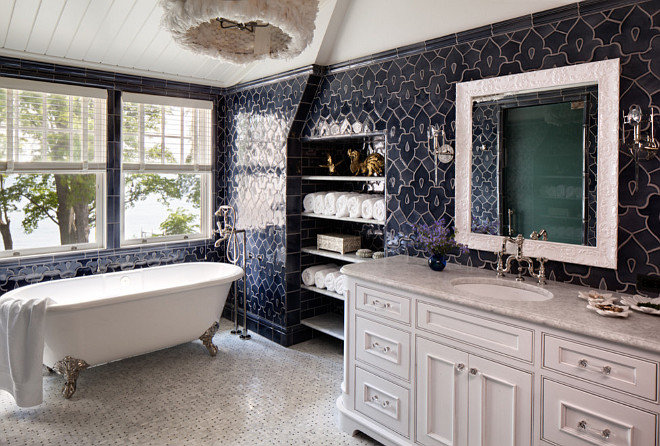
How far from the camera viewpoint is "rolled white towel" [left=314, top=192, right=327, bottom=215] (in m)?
4.19

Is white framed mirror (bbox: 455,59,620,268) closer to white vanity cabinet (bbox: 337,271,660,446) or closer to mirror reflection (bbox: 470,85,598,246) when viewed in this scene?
mirror reflection (bbox: 470,85,598,246)

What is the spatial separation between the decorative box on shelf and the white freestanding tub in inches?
32.2

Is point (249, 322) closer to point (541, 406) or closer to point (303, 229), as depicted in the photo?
point (303, 229)

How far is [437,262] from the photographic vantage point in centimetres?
290

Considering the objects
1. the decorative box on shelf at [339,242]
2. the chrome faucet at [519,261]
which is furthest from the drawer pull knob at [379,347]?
the decorative box on shelf at [339,242]

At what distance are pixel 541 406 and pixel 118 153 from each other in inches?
159

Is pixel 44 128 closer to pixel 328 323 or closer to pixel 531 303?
A: pixel 328 323

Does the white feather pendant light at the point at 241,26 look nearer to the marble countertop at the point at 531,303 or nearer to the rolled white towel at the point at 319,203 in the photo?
the marble countertop at the point at 531,303

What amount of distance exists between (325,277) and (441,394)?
1906 mm

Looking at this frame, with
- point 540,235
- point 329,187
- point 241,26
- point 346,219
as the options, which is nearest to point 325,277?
point 346,219

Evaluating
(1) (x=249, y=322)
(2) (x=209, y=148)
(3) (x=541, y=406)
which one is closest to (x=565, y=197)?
(3) (x=541, y=406)

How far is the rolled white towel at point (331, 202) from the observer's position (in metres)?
4.07

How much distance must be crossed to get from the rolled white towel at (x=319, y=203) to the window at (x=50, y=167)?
1.99 m

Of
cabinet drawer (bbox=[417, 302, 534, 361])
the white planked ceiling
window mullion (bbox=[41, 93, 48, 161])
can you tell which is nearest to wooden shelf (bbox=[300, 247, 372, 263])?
cabinet drawer (bbox=[417, 302, 534, 361])
